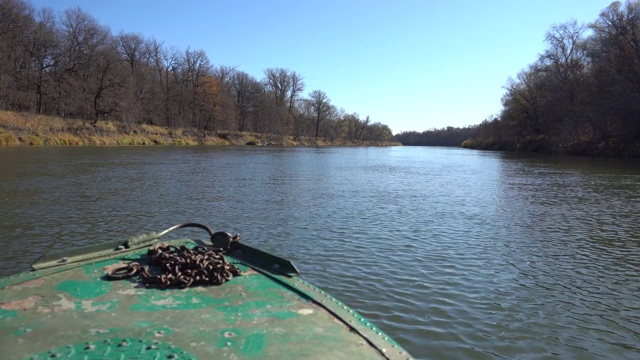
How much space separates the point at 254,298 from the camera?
4.20 m

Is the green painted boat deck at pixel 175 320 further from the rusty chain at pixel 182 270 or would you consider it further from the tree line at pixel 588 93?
the tree line at pixel 588 93

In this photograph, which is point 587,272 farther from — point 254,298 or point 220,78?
point 220,78

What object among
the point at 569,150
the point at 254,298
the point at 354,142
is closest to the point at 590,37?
the point at 569,150

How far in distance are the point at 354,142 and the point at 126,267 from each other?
145 m

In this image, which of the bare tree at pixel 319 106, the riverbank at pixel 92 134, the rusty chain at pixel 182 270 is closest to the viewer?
the rusty chain at pixel 182 270

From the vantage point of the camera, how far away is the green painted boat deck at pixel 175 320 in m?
3.12

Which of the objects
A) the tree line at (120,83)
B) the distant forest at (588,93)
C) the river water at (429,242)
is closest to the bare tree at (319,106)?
the tree line at (120,83)

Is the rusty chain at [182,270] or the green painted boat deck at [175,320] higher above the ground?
the rusty chain at [182,270]

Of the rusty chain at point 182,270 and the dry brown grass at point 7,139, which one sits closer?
the rusty chain at point 182,270

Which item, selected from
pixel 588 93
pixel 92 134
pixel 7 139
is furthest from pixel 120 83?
pixel 588 93

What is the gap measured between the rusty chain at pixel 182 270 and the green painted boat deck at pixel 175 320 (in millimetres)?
96

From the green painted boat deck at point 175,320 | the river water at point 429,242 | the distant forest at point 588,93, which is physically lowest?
the river water at point 429,242

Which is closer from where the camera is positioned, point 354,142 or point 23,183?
point 23,183

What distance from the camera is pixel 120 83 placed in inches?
2437
